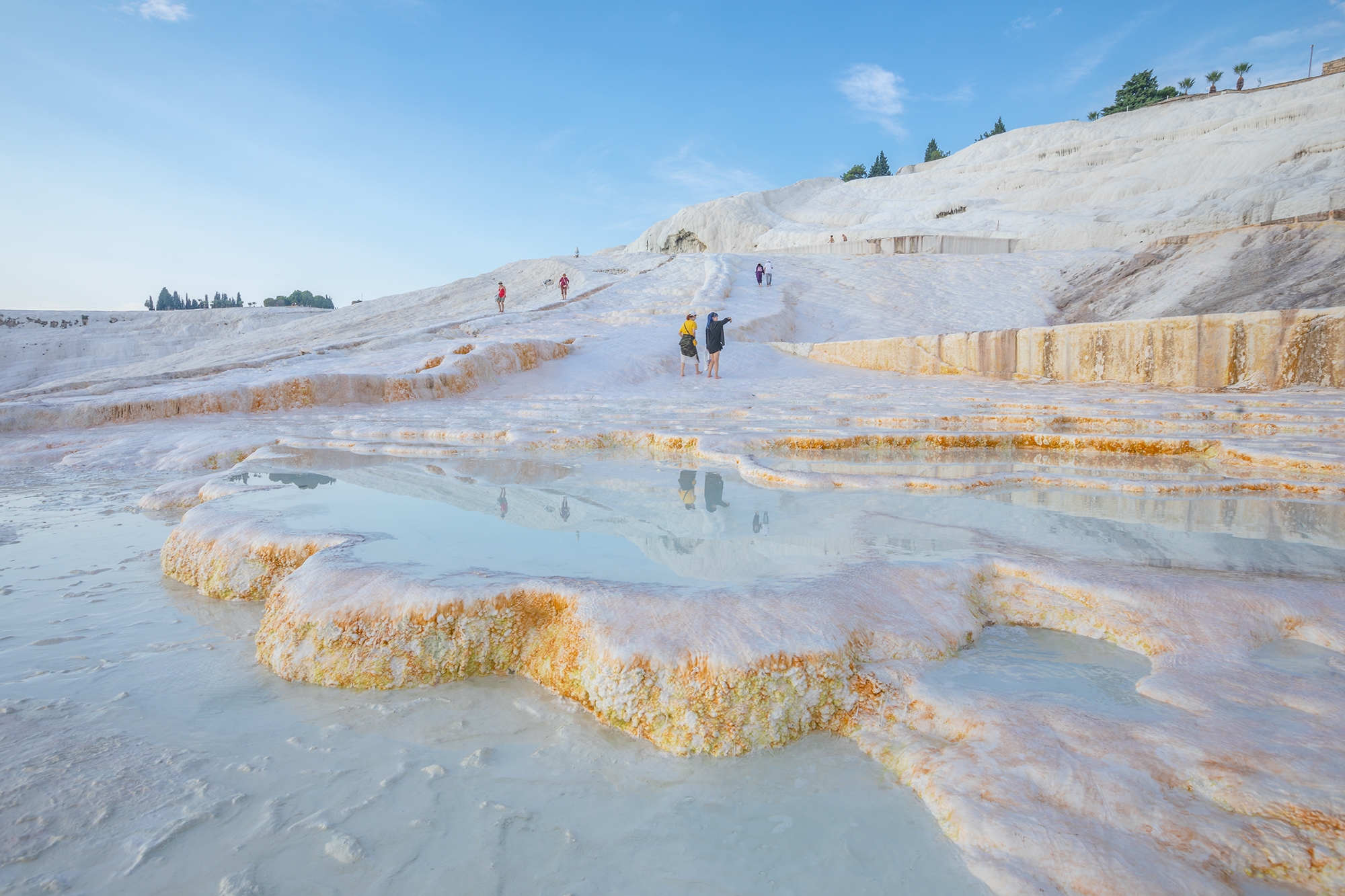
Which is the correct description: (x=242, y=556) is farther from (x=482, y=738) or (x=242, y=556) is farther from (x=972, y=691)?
(x=972, y=691)

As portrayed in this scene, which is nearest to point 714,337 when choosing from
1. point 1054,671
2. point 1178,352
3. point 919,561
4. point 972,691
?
point 1178,352

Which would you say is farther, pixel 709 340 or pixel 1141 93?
pixel 1141 93

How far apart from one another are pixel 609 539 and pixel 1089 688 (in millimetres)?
1781

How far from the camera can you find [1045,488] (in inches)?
156

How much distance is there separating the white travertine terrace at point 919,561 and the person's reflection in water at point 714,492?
0.19 metres

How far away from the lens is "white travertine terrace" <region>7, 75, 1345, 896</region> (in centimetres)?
145

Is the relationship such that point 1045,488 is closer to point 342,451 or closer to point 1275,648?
point 1275,648

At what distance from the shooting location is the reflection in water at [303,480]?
406cm

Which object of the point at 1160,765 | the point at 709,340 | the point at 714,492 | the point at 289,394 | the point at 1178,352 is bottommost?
the point at 1160,765

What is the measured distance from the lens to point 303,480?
4230 millimetres

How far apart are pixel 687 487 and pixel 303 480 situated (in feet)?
7.93

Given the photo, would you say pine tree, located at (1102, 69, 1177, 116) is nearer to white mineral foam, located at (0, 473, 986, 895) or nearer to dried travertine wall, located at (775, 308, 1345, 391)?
dried travertine wall, located at (775, 308, 1345, 391)

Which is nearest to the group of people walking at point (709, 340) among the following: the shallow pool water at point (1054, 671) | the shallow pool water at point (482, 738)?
the shallow pool water at point (482, 738)

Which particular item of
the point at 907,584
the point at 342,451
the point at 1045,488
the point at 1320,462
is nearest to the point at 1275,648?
the point at 907,584
